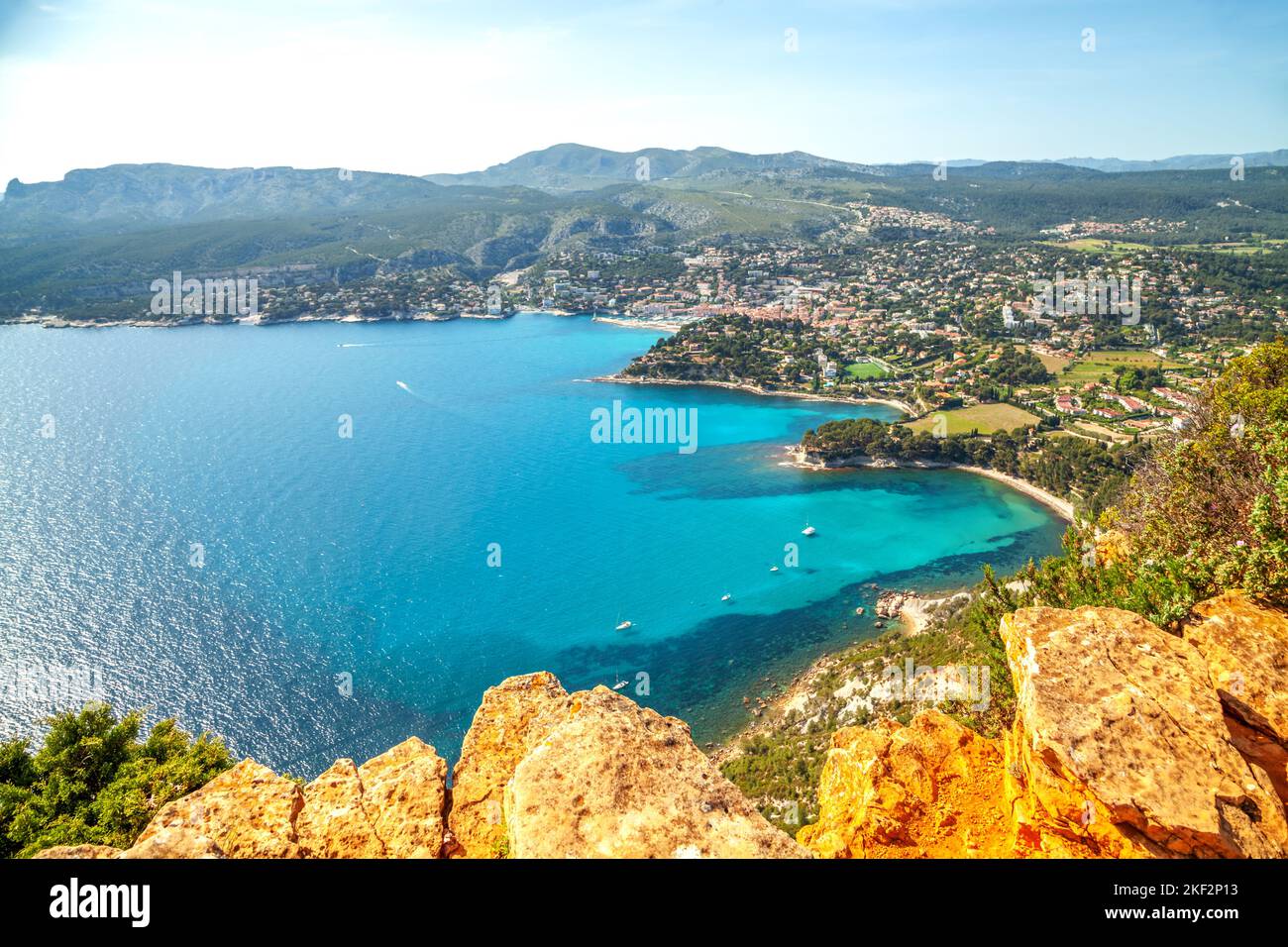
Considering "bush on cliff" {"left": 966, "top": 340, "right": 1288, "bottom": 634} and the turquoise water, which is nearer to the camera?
"bush on cliff" {"left": 966, "top": 340, "right": 1288, "bottom": 634}

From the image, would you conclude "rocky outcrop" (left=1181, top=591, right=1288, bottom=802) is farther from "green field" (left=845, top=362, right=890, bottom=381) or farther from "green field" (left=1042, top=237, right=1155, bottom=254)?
"green field" (left=1042, top=237, right=1155, bottom=254)

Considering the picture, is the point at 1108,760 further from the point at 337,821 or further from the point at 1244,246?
the point at 1244,246

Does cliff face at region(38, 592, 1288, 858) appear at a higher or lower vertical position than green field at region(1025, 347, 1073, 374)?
lower

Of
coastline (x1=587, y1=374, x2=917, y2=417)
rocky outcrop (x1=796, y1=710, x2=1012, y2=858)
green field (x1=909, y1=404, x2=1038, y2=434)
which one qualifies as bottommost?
rocky outcrop (x1=796, y1=710, x2=1012, y2=858)

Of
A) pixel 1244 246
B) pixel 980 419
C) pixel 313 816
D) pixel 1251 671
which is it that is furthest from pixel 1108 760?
pixel 1244 246

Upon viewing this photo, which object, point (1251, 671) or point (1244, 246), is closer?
point (1251, 671)

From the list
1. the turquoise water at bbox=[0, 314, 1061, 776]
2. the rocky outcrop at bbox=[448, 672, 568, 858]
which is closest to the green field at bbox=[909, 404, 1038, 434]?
the turquoise water at bbox=[0, 314, 1061, 776]
